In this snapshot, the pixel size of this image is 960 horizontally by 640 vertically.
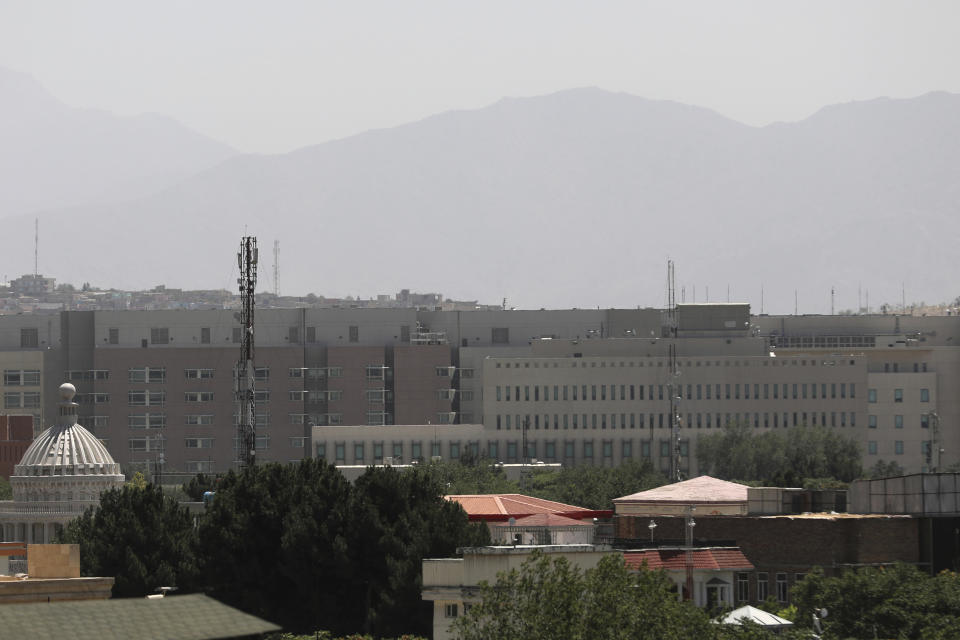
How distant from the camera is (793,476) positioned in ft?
570

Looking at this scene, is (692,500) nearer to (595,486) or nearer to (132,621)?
(595,486)

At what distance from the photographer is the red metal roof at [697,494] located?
113 meters

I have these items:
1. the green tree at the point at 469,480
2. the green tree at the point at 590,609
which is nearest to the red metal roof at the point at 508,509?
the green tree at the point at 590,609

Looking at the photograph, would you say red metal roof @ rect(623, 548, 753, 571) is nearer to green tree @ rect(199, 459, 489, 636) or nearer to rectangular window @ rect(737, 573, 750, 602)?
rectangular window @ rect(737, 573, 750, 602)

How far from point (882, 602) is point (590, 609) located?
19596mm

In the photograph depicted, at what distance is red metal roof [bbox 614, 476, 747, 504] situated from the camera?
112625 millimetres

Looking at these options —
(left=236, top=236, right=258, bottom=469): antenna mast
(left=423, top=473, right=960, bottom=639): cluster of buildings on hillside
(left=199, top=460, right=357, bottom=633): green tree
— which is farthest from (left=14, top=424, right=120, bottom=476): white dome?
(left=423, top=473, right=960, bottom=639): cluster of buildings on hillside

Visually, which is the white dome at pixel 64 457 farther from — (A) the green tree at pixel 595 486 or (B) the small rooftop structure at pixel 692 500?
(B) the small rooftop structure at pixel 692 500

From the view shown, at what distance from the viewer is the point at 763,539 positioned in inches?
3772

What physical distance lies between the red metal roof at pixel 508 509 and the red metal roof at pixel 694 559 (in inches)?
642

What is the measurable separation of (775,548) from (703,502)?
15708 mm

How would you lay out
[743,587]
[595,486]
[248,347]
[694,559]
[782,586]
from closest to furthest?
[694,559] → [743,587] → [782,586] → [248,347] → [595,486]

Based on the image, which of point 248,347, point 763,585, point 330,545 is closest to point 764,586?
point 763,585

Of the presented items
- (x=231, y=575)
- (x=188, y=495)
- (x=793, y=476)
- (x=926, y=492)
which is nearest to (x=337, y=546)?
(x=231, y=575)
